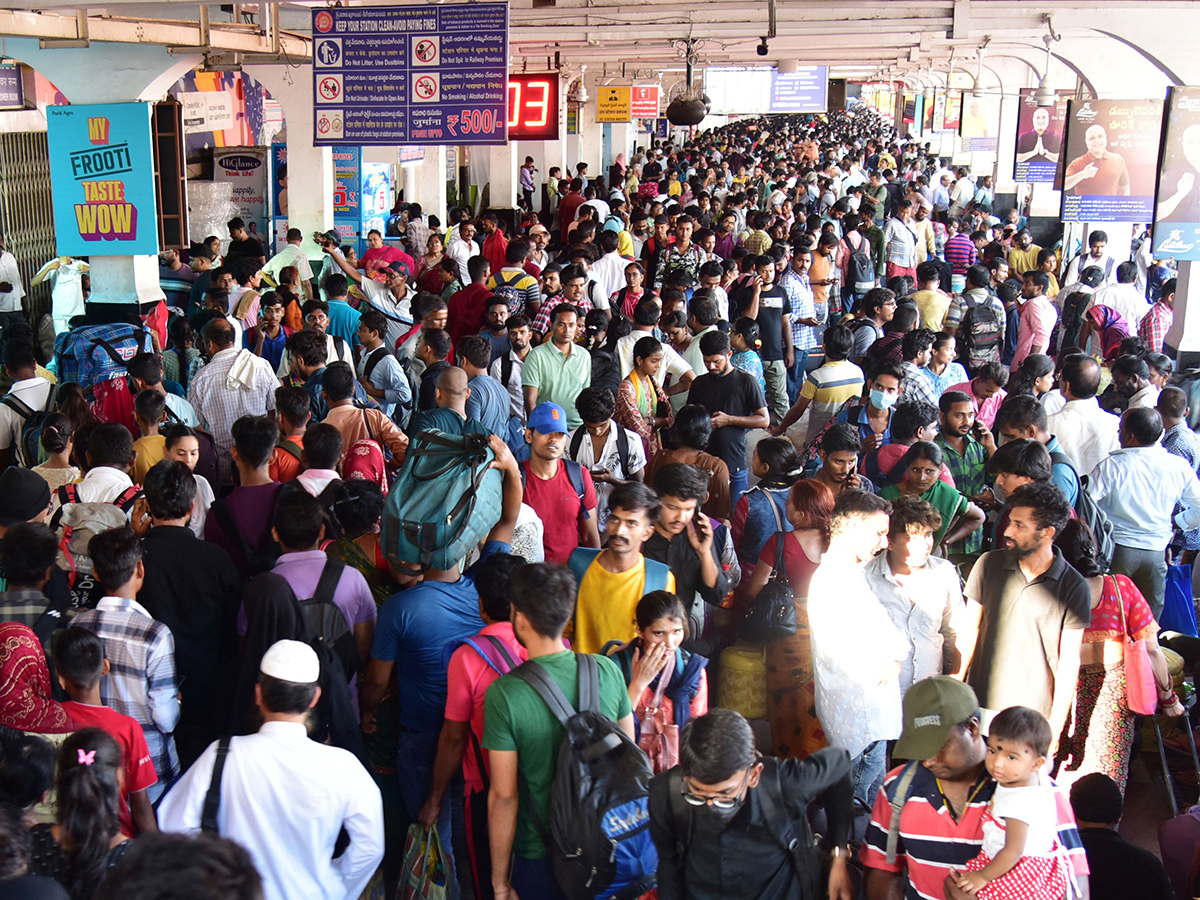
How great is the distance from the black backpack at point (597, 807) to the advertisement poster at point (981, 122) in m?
25.2

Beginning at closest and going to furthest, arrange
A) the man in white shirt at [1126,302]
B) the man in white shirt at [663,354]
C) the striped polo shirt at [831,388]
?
the striped polo shirt at [831,388] → the man in white shirt at [663,354] → the man in white shirt at [1126,302]

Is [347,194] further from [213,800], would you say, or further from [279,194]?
[213,800]

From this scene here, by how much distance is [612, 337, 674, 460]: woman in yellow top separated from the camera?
6445 millimetres

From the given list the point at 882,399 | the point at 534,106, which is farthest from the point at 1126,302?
the point at 534,106

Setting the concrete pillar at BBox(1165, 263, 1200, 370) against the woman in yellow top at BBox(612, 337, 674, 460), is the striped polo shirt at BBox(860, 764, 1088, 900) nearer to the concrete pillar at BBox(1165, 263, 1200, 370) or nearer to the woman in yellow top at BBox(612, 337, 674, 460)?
the woman in yellow top at BBox(612, 337, 674, 460)

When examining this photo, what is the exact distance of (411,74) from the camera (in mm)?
8914

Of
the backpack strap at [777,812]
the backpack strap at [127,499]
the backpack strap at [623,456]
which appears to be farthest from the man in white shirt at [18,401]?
the backpack strap at [777,812]

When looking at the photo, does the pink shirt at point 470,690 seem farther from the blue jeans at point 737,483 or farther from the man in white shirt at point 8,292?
the man in white shirt at point 8,292

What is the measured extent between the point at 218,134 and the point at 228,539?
13.7m

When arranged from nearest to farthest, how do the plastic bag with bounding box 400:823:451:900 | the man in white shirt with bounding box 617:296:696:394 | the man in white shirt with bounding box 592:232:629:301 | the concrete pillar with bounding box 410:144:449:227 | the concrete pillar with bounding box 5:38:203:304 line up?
1. the plastic bag with bounding box 400:823:451:900
2. the man in white shirt with bounding box 617:296:696:394
3. the concrete pillar with bounding box 5:38:203:304
4. the man in white shirt with bounding box 592:232:629:301
5. the concrete pillar with bounding box 410:144:449:227

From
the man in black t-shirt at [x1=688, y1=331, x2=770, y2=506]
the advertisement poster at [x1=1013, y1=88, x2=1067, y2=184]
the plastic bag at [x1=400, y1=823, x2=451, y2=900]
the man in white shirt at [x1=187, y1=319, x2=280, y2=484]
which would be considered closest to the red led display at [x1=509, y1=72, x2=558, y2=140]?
the advertisement poster at [x1=1013, y1=88, x2=1067, y2=184]

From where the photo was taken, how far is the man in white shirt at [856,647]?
3.94m

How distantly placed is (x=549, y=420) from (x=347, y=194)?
1080cm

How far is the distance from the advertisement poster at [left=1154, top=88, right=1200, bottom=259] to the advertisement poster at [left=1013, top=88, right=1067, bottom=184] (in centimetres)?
747
